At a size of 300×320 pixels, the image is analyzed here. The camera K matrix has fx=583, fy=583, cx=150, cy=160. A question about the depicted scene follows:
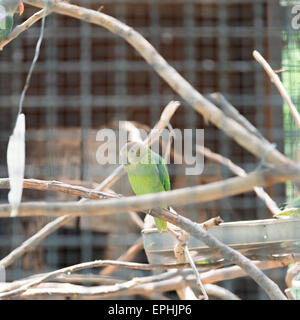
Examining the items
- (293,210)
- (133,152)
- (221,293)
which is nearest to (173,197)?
(293,210)

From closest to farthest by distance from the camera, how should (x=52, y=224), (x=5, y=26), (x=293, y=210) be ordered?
1. (x=293, y=210)
2. (x=52, y=224)
3. (x=5, y=26)

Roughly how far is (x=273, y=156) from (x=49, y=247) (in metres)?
1.76

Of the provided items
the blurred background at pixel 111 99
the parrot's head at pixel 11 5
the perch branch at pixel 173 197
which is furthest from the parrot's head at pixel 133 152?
the blurred background at pixel 111 99

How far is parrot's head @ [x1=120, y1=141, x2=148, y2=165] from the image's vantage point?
3.60ft

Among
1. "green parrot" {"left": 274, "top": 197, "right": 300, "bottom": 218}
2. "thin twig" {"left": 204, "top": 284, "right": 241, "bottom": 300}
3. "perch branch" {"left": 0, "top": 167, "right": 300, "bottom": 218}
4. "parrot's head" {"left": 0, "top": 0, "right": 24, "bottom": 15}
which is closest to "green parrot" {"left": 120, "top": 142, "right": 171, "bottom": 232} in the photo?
"thin twig" {"left": 204, "top": 284, "right": 241, "bottom": 300}

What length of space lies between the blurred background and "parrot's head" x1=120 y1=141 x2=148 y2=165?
2.64 feet

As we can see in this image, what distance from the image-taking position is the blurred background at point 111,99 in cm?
200

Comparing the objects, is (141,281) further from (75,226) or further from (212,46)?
(212,46)

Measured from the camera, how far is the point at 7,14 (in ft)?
4.26

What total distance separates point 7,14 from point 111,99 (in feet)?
2.69

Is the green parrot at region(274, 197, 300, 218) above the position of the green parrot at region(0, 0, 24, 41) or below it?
below

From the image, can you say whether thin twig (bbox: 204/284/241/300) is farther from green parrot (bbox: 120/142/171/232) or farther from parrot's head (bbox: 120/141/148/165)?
parrot's head (bbox: 120/141/148/165)

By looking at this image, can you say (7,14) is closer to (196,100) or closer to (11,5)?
(11,5)

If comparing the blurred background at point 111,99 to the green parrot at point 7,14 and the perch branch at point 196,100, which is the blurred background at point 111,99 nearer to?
the green parrot at point 7,14
